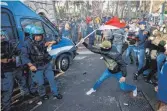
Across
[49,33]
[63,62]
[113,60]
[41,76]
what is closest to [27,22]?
[49,33]

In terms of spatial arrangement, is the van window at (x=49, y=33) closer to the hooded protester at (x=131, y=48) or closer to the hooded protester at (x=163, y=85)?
the hooded protester at (x=131, y=48)

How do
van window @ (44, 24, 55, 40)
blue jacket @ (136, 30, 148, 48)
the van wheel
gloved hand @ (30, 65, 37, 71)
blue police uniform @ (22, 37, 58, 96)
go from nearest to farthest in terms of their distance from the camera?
1. gloved hand @ (30, 65, 37, 71)
2. blue police uniform @ (22, 37, 58, 96)
3. van window @ (44, 24, 55, 40)
4. blue jacket @ (136, 30, 148, 48)
5. the van wheel

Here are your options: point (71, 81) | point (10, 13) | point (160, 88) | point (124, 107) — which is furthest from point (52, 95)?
point (160, 88)

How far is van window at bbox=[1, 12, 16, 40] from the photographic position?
Result: 5543 mm

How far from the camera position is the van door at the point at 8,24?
219 inches

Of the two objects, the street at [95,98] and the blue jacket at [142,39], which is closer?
the street at [95,98]

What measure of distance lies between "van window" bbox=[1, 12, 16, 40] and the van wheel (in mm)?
2465

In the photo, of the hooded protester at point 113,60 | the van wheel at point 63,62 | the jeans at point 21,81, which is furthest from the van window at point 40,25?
the hooded protester at point 113,60

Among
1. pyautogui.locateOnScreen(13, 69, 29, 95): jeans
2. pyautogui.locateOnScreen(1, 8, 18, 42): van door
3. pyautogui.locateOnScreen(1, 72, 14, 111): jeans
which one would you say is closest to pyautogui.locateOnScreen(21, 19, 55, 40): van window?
pyautogui.locateOnScreen(1, 8, 18, 42): van door

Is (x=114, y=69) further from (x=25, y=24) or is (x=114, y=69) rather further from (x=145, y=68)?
(x=25, y=24)

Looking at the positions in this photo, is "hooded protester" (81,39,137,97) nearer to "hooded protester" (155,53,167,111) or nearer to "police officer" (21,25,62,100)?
"hooded protester" (155,53,167,111)

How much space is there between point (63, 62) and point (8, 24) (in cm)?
291

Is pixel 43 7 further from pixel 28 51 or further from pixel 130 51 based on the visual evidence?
pixel 28 51

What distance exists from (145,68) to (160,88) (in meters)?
2.57
